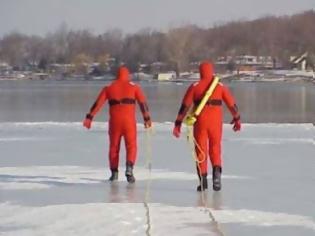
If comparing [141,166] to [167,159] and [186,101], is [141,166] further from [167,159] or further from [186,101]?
[186,101]

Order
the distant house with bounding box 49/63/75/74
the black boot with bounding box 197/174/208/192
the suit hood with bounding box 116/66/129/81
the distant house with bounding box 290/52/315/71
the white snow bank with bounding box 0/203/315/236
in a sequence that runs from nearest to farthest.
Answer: the white snow bank with bounding box 0/203/315/236 → the black boot with bounding box 197/174/208/192 → the suit hood with bounding box 116/66/129/81 → the distant house with bounding box 290/52/315/71 → the distant house with bounding box 49/63/75/74

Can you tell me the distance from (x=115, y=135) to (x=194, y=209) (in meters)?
2.00

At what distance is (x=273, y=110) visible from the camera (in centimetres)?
2716

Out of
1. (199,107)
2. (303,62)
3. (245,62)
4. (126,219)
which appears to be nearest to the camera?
(126,219)

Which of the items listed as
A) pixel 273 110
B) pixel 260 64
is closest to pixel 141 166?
pixel 273 110

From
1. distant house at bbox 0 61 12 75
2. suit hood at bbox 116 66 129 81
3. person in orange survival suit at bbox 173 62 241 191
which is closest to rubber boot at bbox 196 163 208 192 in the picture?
person in orange survival suit at bbox 173 62 241 191

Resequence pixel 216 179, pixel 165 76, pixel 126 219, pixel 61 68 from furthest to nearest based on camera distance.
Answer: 1. pixel 61 68
2. pixel 165 76
3. pixel 216 179
4. pixel 126 219

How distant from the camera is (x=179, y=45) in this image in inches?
4761

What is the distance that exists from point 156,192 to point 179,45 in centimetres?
11344

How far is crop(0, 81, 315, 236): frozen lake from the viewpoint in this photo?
6.32 meters

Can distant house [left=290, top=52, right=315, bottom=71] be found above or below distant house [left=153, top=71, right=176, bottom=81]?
above

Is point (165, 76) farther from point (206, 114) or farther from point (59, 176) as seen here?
point (206, 114)

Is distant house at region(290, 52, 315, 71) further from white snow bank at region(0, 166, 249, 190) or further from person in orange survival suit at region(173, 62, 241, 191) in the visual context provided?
person in orange survival suit at region(173, 62, 241, 191)

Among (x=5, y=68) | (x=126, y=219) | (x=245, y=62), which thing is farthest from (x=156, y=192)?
(x=5, y=68)
